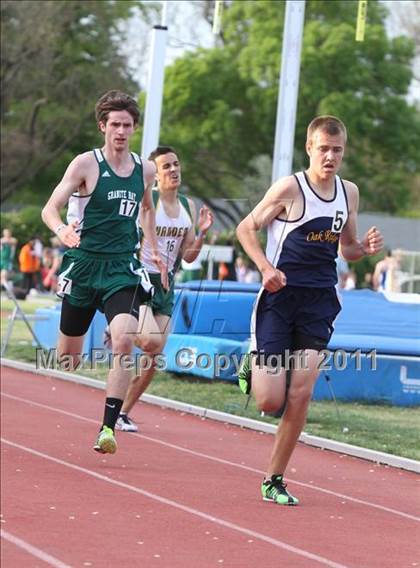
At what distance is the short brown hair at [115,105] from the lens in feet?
19.6

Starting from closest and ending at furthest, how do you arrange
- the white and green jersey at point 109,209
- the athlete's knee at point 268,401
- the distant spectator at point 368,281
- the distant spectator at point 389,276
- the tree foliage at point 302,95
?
the white and green jersey at point 109,209
the athlete's knee at point 268,401
the distant spectator at point 389,276
the distant spectator at point 368,281
the tree foliage at point 302,95

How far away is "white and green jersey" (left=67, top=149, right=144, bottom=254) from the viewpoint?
628cm

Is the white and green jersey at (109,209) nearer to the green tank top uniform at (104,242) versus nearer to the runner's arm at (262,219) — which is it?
the green tank top uniform at (104,242)

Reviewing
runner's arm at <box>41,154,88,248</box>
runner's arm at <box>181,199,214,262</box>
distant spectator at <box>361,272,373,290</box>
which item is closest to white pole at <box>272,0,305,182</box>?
runner's arm at <box>181,199,214,262</box>

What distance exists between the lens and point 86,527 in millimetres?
7789

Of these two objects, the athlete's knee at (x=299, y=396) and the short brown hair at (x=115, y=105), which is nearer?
the short brown hair at (x=115, y=105)

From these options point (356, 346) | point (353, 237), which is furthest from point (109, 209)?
point (356, 346)

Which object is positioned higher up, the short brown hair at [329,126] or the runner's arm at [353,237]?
the short brown hair at [329,126]

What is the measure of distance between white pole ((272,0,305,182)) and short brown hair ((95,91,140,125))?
11.0 metres

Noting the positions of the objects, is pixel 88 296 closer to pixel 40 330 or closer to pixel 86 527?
pixel 86 527

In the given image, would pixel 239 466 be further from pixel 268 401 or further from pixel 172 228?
pixel 268 401

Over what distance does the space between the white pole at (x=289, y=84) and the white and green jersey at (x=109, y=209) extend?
10.5 meters

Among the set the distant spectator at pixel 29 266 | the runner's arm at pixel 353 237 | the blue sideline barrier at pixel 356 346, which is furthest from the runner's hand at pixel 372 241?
the distant spectator at pixel 29 266

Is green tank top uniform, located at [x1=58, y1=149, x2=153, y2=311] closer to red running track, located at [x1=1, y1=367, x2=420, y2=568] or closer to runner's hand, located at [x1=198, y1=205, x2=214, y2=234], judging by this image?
runner's hand, located at [x1=198, y1=205, x2=214, y2=234]
